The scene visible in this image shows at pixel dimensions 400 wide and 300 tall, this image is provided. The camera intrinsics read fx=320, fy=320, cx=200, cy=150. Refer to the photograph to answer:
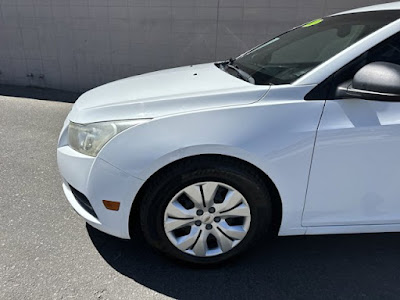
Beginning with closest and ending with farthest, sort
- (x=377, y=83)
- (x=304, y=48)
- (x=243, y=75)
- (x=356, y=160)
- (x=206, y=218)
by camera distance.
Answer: (x=377, y=83)
(x=356, y=160)
(x=206, y=218)
(x=243, y=75)
(x=304, y=48)

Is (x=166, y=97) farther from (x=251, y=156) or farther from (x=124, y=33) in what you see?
(x=124, y=33)

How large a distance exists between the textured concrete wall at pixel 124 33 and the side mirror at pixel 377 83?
14.0 feet

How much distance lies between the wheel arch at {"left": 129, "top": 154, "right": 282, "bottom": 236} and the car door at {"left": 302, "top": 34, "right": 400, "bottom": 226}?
17 centimetres

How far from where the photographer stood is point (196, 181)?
186cm

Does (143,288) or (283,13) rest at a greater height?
(283,13)

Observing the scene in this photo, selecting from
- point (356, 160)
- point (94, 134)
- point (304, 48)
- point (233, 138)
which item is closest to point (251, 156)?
point (233, 138)

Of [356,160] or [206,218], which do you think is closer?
[356,160]

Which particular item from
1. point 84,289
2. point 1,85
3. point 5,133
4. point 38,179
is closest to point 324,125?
point 84,289

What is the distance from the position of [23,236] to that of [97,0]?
17.2ft

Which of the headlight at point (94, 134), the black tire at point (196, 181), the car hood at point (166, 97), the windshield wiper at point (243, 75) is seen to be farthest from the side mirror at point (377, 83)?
the headlight at point (94, 134)

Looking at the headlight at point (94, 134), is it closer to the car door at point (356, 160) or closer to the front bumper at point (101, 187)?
the front bumper at point (101, 187)

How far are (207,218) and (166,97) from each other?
78 cm

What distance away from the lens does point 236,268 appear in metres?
2.09

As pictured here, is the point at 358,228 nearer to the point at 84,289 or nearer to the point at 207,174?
the point at 207,174
